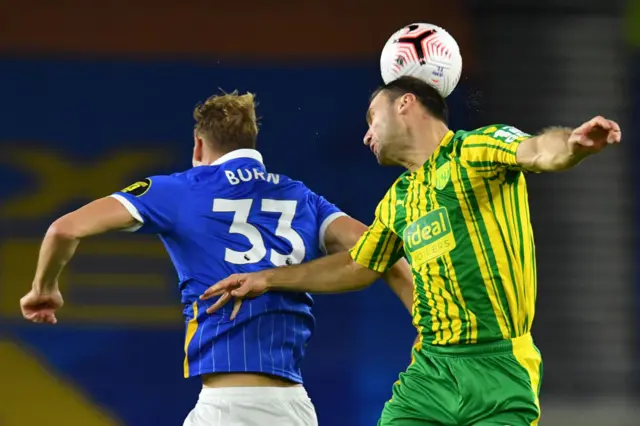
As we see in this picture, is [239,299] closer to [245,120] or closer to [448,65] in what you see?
[245,120]

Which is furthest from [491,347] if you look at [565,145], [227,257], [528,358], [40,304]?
[40,304]

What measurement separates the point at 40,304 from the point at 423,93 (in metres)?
1.40

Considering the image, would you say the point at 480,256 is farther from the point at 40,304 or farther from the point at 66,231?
the point at 40,304

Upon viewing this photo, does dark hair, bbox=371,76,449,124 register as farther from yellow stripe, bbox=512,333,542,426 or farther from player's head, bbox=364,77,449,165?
yellow stripe, bbox=512,333,542,426

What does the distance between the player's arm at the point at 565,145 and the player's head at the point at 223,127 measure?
50.5 inches

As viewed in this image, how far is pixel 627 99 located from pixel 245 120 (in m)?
3.22

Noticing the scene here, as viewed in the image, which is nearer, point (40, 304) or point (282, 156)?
point (40, 304)

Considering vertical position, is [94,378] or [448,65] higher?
[448,65]

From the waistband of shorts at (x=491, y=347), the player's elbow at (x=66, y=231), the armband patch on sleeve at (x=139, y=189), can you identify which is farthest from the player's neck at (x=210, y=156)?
the waistband of shorts at (x=491, y=347)

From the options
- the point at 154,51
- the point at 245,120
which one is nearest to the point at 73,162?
the point at 154,51

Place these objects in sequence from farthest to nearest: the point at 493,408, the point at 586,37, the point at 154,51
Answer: the point at 154,51 → the point at 586,37 → the point at 493,408

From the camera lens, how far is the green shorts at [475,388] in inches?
128

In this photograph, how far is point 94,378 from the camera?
257 inches

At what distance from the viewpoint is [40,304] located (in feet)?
12.2
